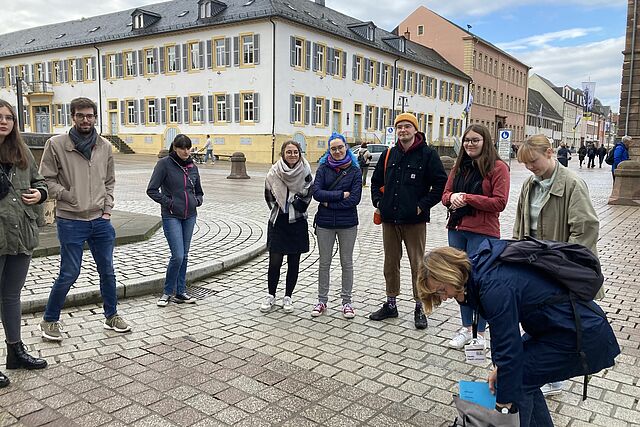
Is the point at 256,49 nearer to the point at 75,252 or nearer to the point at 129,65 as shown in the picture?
the point at 129,65

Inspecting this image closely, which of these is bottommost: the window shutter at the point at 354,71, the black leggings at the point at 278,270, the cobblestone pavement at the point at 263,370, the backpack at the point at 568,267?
the cobblestone pavement at the point at 263,370

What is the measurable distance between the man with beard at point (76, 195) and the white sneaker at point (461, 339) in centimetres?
309

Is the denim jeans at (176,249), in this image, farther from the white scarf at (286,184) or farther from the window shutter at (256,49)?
the window shutter at (256,49)

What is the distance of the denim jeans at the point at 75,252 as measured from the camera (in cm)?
443

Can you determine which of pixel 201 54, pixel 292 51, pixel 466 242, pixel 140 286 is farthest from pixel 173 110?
pixel 466 242

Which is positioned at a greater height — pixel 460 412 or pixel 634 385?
pixel 460 412

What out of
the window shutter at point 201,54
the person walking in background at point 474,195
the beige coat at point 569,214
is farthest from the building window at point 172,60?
the beige coat at point 569,214

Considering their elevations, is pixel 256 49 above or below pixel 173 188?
above

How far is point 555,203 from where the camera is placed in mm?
3623

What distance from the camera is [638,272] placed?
734 centimetres

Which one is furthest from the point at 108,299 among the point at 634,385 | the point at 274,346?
the point at 634,385

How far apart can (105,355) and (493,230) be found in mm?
3350

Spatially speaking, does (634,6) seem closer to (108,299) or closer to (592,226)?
(592,226)

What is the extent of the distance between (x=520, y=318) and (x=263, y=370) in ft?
7.17
